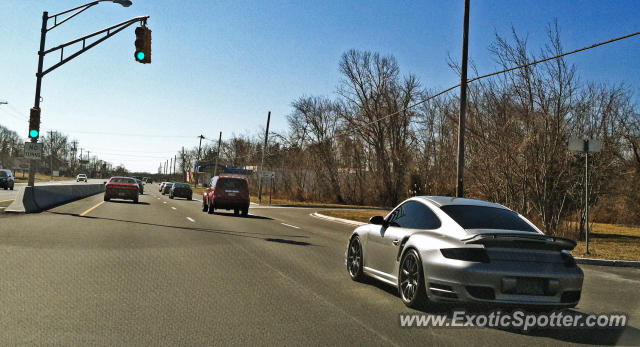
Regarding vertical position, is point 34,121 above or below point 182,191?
above

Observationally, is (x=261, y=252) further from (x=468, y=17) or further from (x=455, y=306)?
(x=468, y=17)

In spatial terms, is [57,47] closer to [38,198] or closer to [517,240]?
[38,198]

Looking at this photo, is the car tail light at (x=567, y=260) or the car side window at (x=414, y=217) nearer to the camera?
the car tail light at (x=567, y=260)

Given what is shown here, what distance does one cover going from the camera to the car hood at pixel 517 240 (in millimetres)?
5711

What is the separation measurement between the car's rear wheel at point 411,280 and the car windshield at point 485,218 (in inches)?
27.1

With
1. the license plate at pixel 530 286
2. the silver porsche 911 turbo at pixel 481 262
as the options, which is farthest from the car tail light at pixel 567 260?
the license plate at pixel 530 286

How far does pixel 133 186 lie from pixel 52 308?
29956 millimetres

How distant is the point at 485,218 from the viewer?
6.64 meters

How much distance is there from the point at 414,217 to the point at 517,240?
1633 millimetres

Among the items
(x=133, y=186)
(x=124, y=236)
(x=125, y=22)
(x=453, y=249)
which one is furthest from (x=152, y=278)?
(x=133, y=186)

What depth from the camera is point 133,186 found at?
34375 millimetres

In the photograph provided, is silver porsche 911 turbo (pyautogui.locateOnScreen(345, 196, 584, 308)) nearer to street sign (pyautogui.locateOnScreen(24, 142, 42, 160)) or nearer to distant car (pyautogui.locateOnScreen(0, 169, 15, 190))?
street sign (pyautogui.locateOnScreen(24, 142, 42, 160))

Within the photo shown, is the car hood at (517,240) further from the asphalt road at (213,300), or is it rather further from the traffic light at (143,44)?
the traffic light at (143,44)

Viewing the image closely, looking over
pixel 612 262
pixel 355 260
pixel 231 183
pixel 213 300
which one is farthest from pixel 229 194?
pixel 213 300
